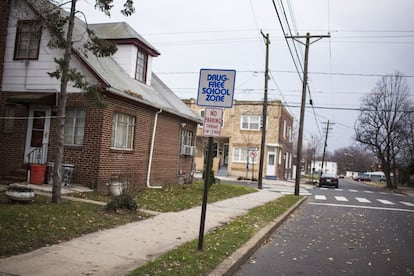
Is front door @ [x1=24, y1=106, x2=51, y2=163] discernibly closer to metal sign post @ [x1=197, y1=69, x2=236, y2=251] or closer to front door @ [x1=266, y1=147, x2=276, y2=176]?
metal sign post @ [x1=197, y1=69, x2=236, y2=251]

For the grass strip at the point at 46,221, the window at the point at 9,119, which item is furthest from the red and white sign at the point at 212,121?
the window at the point at 9,119

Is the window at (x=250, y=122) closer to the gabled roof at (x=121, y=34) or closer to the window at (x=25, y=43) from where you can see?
the gabled roof at (x=121, y=34)

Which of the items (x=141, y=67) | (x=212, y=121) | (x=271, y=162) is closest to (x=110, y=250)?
(x=212, y=121)

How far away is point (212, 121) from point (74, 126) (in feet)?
27.4

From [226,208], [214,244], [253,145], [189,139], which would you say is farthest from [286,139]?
[214,244]

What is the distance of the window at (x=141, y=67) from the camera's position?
17.6 metres

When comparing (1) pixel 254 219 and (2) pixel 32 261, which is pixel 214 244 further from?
(1) pixel 254 219

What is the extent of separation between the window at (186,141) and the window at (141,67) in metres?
3.84

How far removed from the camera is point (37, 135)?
44.7 ft

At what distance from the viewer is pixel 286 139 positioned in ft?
146

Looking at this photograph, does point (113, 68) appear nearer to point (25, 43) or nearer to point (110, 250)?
point (25, 43)

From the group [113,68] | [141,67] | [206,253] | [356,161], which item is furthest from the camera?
[356,161]

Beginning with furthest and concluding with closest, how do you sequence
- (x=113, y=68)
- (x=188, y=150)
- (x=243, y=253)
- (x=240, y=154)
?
1. (x=240, y=154)
2. (x=188, y=150)
3. (x=113, y=68)
4. (x=243, y=253)

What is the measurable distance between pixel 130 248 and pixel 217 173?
33245 mm
